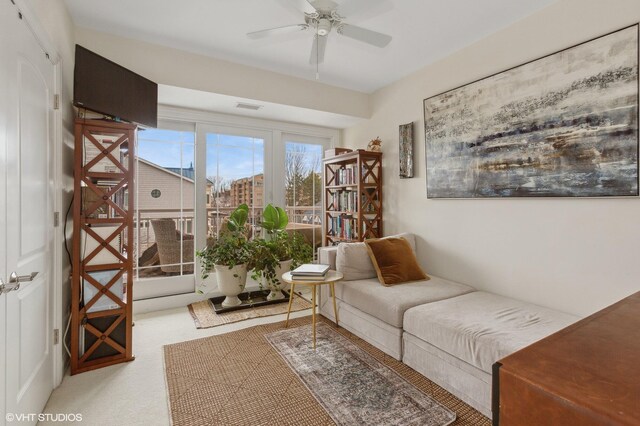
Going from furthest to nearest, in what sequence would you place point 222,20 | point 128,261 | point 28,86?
point 222,20, point 128,261, point 28,86

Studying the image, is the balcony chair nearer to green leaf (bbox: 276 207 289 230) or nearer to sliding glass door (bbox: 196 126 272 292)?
sliding glass door (bbox: 196 126 272 292)

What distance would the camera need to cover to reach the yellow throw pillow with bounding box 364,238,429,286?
108 inches

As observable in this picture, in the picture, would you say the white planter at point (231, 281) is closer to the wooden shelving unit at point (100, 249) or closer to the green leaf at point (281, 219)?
the green leaf at point (281, 219)

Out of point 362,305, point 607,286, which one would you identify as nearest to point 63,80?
point 362,305

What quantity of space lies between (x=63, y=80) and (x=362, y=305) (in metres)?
2.73

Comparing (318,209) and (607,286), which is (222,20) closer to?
(318,209)

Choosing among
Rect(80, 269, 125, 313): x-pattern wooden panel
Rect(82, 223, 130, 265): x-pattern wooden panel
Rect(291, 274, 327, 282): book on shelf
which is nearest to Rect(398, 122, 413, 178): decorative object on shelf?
Rect(291, 274, 327, 282): book on shelf

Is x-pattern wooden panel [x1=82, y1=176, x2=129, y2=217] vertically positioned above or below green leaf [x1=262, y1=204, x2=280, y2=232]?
above

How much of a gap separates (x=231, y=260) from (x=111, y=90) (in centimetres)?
190

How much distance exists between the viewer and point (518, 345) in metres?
1.59

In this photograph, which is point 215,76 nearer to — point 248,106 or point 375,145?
point 248,106

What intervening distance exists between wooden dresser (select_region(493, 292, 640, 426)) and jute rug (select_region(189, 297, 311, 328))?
2901 millimetres

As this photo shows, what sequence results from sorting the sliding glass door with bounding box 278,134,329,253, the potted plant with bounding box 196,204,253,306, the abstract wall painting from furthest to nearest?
the sliding glass door with bounding box 278,134,329,253 → the potted plant with bounding box 196,204,253,306 → the abstract wall painting

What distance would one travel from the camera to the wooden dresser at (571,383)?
1.26ft
